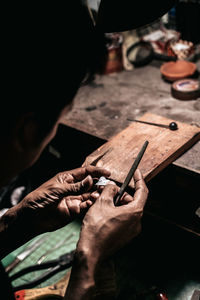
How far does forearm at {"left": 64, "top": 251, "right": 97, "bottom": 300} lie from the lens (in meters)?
1.20

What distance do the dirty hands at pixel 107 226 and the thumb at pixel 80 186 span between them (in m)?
0.21

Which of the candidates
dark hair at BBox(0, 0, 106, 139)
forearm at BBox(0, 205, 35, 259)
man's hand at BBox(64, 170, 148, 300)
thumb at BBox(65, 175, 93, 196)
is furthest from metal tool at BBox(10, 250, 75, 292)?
dark hair at BBox(0, 0, 106, 139)

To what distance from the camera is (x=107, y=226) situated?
1276mm

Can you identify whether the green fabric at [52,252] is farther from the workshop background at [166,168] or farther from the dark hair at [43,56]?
the dark hair at [43,56]

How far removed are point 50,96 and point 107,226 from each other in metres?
0.67

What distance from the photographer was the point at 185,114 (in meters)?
2.26

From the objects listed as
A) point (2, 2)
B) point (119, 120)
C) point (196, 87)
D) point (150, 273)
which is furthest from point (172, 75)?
point (2, 2)

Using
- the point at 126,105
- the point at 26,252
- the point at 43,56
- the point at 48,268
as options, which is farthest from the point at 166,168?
the point at 26,252

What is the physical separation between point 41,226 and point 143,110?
53.7 inches

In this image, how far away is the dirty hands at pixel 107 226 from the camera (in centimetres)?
125

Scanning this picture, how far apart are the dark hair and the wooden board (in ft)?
2.48

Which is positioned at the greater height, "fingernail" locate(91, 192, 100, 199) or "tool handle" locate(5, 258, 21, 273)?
"fingernail" locate(91, 192, 100, 199)

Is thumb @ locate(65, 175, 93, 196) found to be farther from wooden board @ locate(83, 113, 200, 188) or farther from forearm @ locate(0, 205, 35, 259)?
forearm @ locate(0, 205, 35, 259)

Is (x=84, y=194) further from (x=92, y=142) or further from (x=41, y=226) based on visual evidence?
(x=92, y=142)
